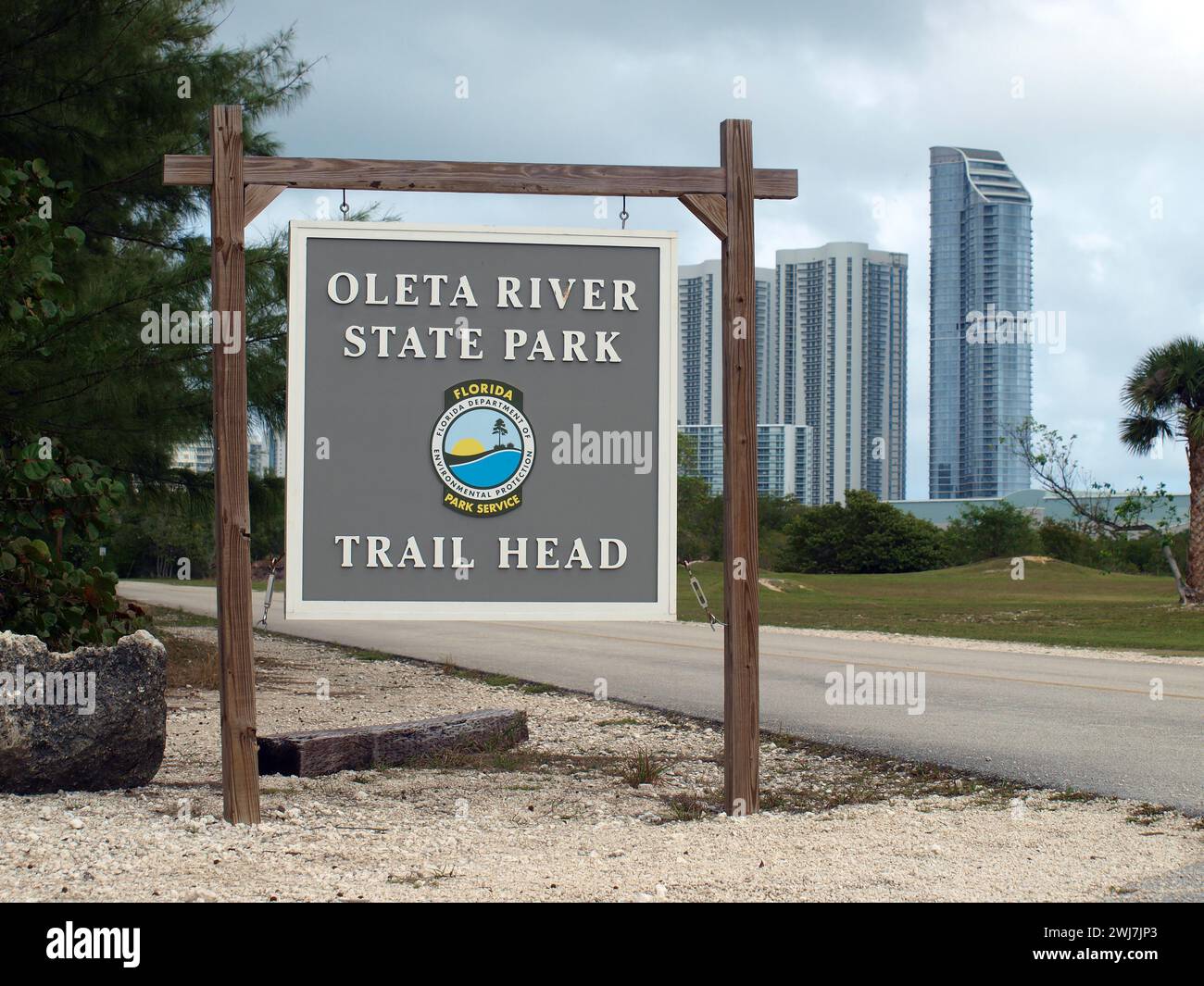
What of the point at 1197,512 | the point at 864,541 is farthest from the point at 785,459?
the point at 1197,512

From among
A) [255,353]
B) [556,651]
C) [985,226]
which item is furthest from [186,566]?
[985,226]

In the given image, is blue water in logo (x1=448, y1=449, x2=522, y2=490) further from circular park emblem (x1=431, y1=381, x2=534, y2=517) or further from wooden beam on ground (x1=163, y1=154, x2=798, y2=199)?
wooden beam on ground (x1=163, y1=154, x2=798, y2=199)

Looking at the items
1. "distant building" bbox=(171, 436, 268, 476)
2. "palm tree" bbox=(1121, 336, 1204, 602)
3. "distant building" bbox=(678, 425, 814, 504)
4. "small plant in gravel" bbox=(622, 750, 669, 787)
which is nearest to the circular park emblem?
"small plant in gravel" bbox=(622, 750, 669, 787)

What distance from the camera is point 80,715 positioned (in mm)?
5898

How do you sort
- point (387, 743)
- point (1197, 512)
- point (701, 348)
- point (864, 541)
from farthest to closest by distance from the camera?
point (701, 348) → point (864, 541) → point (1197, 512) → point (387, 743)

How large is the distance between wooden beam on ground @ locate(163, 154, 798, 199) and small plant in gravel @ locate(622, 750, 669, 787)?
3213 millimetres

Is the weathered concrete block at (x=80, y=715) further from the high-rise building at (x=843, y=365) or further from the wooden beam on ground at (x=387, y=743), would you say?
the high-rise building at (x=843, y=365)

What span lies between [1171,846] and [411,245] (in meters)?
4.52

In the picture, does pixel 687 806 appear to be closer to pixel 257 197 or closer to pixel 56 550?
pixel 257 197

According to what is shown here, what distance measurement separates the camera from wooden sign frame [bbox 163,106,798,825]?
18.6 feet

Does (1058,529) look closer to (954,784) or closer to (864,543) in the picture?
(864,543)

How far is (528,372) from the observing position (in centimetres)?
624

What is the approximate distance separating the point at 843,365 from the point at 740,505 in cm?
8361

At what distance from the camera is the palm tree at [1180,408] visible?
77.5 feet
